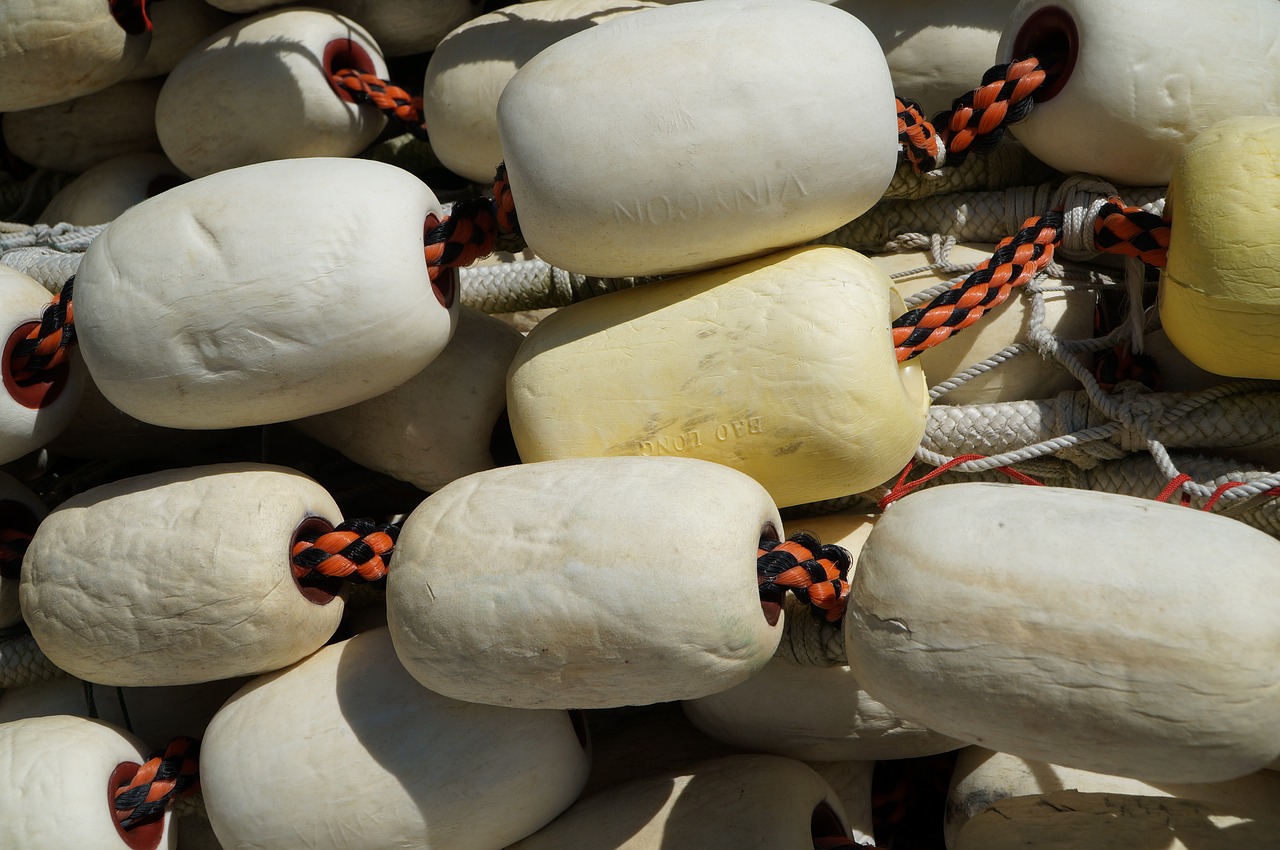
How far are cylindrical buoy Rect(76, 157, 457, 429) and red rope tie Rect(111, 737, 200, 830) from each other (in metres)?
0.35

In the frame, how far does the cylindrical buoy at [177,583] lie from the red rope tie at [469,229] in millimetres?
272

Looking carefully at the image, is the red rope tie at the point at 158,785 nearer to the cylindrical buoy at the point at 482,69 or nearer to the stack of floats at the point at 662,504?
the stack of floats at the point at 662,504

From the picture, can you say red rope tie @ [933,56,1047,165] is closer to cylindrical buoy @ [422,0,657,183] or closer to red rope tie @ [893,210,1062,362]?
red rope tie @ [893,210,1062,362]

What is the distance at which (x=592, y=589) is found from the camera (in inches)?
32.9

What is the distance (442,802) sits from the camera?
3.13 ft

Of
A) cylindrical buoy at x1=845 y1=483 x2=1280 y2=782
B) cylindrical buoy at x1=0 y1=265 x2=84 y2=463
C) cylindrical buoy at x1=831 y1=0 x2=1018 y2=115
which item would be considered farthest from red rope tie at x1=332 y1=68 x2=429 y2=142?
cylindrical buoy at x1=845 y1=483 x2=1280 y2=782

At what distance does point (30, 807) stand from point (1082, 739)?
2.97 ft

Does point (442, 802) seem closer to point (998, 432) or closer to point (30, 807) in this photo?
point (30, 807)

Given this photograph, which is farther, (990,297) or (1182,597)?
(990,297)

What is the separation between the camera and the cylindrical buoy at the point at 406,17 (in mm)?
1517

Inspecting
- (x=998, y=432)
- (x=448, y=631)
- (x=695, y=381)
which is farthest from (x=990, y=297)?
(x=448, y=631)

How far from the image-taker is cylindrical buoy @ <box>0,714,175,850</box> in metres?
0.93

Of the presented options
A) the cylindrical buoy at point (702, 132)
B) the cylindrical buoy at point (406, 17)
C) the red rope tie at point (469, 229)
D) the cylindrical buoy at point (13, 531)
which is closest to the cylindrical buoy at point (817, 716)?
the cylindrical buoy at point (702, 132)

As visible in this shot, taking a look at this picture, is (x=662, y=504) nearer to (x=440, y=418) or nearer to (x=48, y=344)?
(x=440, y=418)
